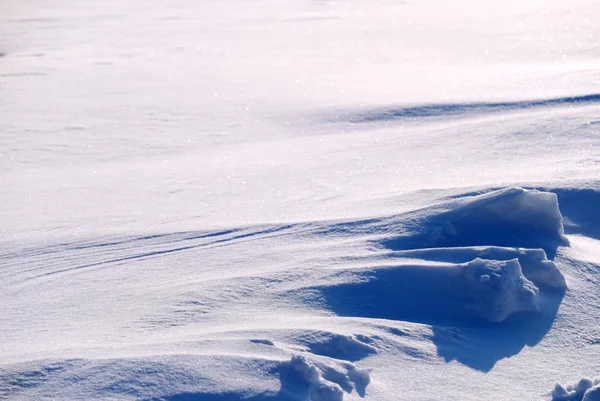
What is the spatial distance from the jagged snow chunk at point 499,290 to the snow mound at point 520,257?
0.11 m

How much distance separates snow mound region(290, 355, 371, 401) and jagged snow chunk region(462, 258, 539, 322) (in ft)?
2.00

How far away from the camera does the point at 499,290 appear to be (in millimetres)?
2762

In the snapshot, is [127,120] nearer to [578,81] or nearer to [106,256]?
[106,256]

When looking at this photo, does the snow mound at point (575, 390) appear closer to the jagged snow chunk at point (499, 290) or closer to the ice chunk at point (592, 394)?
the ice chunk at point (592, 394)

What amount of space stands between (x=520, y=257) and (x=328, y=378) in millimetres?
1033

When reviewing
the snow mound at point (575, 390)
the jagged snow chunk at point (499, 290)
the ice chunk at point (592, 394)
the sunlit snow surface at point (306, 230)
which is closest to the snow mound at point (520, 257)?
the sunlit snow surface at point (306, 230)

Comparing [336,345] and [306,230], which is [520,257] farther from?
[306,230]

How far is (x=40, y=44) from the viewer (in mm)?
10703

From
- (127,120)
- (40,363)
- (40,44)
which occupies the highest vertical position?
(40,44)

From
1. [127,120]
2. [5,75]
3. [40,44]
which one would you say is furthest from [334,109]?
[40,44]

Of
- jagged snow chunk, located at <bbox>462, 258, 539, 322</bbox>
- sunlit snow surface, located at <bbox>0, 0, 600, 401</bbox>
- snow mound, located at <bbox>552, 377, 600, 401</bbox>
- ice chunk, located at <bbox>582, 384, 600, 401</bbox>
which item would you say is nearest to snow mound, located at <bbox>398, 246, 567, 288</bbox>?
sunlit snow surface, located at <bbox>0, 0, 600, 401</bbox>

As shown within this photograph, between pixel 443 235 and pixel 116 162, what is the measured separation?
3.02 metres

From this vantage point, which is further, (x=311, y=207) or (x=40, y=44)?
(x=40, y=44)

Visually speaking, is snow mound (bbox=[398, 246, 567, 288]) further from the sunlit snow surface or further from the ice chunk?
the ice chunk
